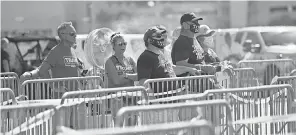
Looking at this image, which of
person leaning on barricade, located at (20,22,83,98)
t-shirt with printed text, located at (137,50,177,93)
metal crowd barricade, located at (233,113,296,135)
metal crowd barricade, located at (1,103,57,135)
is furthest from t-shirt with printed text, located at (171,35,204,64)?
metal crowd barricade, located at (1,103,57,135)

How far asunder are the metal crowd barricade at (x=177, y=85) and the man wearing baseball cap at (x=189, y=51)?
0.49 metres

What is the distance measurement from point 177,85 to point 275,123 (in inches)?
62.7

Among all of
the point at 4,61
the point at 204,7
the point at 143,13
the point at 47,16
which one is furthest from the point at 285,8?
the point at 4,61

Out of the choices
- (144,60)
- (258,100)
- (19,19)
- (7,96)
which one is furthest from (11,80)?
(19,19)

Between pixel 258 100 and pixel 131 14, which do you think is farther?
pixel 131 14

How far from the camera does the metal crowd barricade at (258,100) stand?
589 cm

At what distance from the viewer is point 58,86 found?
7746mm

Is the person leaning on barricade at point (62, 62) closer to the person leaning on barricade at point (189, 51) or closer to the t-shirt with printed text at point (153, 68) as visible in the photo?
the t-shirt with printed text at point (153, 68)

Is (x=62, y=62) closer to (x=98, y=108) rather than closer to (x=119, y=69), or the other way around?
(x=119, y=69)

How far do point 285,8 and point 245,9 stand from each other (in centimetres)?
225

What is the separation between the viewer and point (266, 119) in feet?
19.7

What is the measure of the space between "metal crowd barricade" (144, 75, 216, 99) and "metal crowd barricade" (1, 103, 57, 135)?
4.71 feet

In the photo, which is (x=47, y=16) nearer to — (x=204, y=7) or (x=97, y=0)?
(x=97, y=0)

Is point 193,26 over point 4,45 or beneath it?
over
